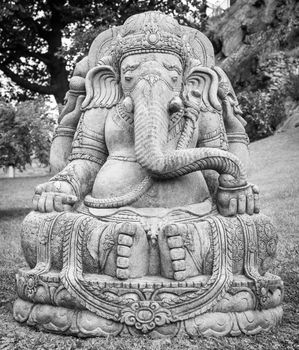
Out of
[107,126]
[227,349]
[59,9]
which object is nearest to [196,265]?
[227,349]

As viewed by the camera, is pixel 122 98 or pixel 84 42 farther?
pixel 84 42

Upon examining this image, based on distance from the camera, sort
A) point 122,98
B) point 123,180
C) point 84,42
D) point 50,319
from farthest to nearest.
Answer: point 84,42 < point 122,98 < point 123,180 < point 50,319

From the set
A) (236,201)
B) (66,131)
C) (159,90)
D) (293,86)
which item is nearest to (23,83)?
(293,86)

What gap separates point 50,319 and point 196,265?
35.5 inches

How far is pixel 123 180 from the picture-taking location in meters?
3.27

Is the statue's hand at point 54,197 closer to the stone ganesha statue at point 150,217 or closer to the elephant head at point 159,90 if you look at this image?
the stone ganesha statue at point 150,217

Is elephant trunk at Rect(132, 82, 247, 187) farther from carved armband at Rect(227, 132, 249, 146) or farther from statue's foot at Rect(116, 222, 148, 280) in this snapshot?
carved armband at Rect(227, 132, 249, 146)

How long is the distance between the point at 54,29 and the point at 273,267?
10.8m

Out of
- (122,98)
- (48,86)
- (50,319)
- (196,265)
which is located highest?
(48,86)

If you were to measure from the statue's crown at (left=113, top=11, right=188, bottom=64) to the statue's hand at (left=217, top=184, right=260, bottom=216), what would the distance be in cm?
104

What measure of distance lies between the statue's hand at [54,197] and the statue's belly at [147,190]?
207 millimetres

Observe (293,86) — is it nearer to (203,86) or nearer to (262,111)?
(262,111)

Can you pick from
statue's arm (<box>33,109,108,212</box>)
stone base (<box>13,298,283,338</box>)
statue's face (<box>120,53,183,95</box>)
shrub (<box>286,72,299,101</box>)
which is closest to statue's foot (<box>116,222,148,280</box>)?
stone base (<box>13,298,283,338</box>)

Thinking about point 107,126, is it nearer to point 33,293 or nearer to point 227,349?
point 33,293
